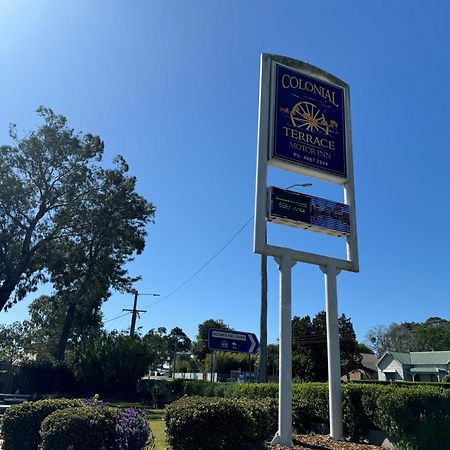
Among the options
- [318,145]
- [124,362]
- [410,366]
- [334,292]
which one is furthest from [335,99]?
[410,366]

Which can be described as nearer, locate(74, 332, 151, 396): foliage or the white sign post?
the white sign post

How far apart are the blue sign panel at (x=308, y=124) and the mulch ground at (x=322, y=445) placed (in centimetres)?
631

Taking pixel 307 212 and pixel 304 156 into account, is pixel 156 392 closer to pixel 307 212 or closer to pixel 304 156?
pixel 307 212

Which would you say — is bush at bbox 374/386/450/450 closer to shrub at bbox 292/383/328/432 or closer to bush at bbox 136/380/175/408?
shrub at bbox 292/383/328/432

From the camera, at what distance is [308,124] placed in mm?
12641

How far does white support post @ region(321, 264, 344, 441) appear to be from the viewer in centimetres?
1030

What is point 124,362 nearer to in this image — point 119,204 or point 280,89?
point 119,204

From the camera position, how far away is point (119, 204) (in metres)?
35.9

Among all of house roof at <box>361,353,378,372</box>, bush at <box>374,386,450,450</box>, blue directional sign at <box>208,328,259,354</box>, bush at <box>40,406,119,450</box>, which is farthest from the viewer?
house roof at <box>361,353,378,372</box>

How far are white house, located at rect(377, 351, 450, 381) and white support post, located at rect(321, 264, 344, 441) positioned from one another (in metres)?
44.8

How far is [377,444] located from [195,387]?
1469 cm

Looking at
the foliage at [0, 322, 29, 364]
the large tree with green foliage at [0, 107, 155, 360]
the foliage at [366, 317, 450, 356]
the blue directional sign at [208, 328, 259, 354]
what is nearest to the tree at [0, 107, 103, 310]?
the large tree with green foliage at [0, 107, 155, 360]

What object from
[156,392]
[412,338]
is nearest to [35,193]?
[156,392]

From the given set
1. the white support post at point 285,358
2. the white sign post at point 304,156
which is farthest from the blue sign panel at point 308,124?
the white support post at point 285,358
